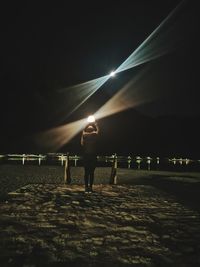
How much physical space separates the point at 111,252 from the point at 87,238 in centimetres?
78

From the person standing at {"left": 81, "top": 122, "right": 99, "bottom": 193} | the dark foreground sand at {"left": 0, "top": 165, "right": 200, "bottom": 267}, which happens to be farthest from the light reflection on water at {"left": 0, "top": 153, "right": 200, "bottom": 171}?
the dark foreground sand at {"left": 0, "top": 165, "right": 200, "bottom": 267}

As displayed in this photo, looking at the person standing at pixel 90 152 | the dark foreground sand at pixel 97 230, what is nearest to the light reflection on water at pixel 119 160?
the person standing at pixel 90 152

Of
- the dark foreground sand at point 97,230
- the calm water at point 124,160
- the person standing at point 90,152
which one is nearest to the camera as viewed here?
the dark foreground sand at point 97,230

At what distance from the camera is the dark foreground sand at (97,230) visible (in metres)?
4.74

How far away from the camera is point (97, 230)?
625 centimetres

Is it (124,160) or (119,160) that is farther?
(119,160)

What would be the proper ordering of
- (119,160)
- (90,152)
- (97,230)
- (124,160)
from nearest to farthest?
(97,230) < (90,152) < (124,160) < (119,160)

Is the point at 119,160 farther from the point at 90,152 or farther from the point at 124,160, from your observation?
the point at 90,152

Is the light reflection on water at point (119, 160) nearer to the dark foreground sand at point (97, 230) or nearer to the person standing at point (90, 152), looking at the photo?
the person standing at point (90, 152)

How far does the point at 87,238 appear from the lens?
224 inches

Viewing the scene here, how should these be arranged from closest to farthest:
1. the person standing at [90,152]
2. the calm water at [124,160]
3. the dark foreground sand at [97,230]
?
the dark foreground sand at [97,230] < the person standing at [90,152] < the calm water at [124,160]

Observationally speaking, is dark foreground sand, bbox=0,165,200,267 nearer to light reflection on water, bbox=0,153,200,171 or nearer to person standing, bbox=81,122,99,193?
person standing, bbox=81,122,99,193

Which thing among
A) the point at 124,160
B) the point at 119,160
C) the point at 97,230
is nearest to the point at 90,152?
the point at 97,230

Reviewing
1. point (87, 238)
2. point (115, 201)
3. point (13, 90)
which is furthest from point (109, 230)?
point (13, 90)
